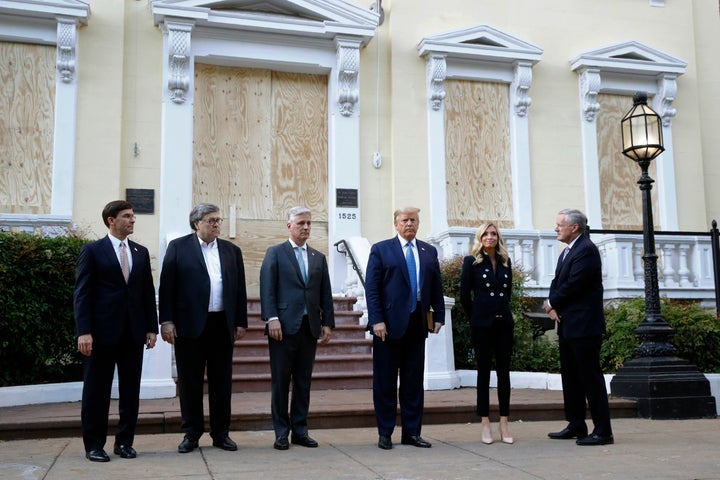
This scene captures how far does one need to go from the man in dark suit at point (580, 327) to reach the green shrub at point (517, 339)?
338 cm

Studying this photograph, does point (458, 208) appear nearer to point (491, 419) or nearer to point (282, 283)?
point (491, 419)

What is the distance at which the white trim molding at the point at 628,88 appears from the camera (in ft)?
43.5

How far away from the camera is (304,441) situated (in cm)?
623

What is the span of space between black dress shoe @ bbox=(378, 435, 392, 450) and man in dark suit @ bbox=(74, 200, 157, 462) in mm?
1908

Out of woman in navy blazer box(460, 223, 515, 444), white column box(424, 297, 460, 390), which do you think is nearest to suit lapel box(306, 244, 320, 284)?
woman in navy blazer box(460, 223, 515, 444)

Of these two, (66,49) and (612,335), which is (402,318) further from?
(66,49)

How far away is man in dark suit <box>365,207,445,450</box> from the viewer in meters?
6.31

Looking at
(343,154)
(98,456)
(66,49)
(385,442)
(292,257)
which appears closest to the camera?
(98,456)

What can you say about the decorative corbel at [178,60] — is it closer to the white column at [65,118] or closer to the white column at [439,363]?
the white column at [65,118]

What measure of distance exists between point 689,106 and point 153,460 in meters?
11.9

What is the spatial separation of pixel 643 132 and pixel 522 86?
430 cm

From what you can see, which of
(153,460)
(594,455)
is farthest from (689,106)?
(153,460)

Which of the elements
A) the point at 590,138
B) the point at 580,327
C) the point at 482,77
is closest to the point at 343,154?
the point at 482,77

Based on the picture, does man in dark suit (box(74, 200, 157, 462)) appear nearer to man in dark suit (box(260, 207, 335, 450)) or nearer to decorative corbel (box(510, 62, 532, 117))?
man in dark suit (box(260, 207, 335, 450))
